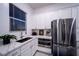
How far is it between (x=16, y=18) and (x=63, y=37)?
116 cm

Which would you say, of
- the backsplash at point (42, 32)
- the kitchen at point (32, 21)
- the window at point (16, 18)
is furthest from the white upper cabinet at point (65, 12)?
the window at point (16, 18)

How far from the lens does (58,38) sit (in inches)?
53.4

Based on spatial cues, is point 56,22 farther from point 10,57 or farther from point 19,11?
point 10,57

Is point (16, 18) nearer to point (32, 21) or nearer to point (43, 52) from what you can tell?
point (32, 21)

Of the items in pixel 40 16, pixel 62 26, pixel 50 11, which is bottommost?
pixel 62 26

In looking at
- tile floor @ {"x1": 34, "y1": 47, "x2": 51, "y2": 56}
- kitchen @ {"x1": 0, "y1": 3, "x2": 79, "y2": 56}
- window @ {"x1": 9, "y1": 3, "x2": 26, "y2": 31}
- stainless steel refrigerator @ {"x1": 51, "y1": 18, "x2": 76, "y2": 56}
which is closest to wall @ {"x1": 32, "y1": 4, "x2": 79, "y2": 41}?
kitchen @ {"x1": 0, "y1": 3, "x2": 79, "y2": 56}

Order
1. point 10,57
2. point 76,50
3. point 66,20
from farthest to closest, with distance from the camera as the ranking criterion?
point 66,20 → point 76,50 → point 10,57

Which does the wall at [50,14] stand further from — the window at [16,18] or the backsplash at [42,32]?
the window at [16,18]

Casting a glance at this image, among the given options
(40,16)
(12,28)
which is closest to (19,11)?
(12,28)

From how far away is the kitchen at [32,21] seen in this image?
989 mm

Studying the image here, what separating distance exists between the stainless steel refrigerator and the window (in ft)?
2.39

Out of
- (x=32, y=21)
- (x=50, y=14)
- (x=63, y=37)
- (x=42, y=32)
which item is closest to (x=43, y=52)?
(x=42, y=32)

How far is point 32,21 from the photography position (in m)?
1.30

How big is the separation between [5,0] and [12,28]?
51 cm
